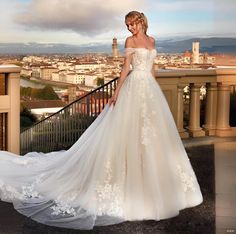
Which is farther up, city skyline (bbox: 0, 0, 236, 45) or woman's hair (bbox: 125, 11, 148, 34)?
city skyline (bbox: 0, 0, 236, 45)

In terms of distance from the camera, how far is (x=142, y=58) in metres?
2.45

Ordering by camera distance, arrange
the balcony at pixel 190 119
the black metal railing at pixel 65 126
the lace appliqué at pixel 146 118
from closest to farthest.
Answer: the lace appliqué at pixel 146 118, the balcony at pixel 190 119, the black metal railing at pixel 65 126

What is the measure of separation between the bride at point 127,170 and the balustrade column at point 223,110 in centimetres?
225

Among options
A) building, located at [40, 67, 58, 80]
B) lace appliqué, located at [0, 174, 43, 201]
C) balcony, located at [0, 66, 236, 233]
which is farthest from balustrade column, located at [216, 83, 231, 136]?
lace appliqué, located at [0, 174, 43, 201]

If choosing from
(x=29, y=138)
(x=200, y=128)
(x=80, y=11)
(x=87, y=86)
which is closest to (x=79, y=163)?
(x=200, y=128)

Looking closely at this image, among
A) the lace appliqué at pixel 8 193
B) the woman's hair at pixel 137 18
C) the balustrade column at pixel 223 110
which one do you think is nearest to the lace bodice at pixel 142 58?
the woman's hair at pixel 137 18

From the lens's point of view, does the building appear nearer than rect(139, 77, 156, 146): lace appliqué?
No

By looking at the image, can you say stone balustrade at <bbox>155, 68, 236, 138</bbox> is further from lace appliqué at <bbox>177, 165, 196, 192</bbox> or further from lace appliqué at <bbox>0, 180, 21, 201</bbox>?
lace appliqué at <bbox>0, 180, 21, 201</bbox>

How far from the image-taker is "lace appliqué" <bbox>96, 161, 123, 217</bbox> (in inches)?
89.4

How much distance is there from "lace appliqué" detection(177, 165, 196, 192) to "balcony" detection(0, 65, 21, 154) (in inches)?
62.5

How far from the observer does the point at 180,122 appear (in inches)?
180

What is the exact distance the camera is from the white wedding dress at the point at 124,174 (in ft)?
7.47

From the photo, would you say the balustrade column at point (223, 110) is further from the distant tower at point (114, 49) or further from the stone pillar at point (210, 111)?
the distant tower at point (114, 49)

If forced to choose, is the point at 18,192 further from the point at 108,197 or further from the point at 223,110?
the point at 223,110
